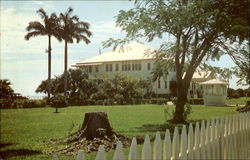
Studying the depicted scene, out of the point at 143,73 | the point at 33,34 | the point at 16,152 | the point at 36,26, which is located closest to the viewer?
the point at 16,152

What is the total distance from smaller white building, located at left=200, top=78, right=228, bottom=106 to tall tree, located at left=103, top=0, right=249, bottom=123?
1946 centimetres

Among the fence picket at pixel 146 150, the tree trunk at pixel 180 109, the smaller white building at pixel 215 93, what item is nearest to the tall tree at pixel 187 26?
the tree trunk at pixel 180 109

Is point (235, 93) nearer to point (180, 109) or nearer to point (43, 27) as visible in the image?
point (180, 109)

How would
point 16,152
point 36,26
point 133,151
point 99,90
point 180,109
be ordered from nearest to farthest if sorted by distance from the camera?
1. point 133,151
2. point 16,152
3. point 36,26
4. point 180,109
5. point 99,90

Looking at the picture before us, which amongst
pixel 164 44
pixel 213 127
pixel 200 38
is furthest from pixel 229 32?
pixel 213 127

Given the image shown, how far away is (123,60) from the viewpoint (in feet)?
147

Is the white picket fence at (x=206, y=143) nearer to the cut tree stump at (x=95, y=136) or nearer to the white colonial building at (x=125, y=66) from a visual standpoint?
the cut tree stump at (x=95, y=136)

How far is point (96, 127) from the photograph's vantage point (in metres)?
9.85

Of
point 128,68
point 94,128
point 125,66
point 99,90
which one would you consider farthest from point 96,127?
point 128,68

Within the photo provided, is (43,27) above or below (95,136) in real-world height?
above

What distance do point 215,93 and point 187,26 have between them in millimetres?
23937

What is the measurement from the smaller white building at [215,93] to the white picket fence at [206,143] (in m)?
29.8

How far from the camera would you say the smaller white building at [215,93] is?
1421 inches

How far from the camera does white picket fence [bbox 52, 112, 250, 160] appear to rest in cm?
350
